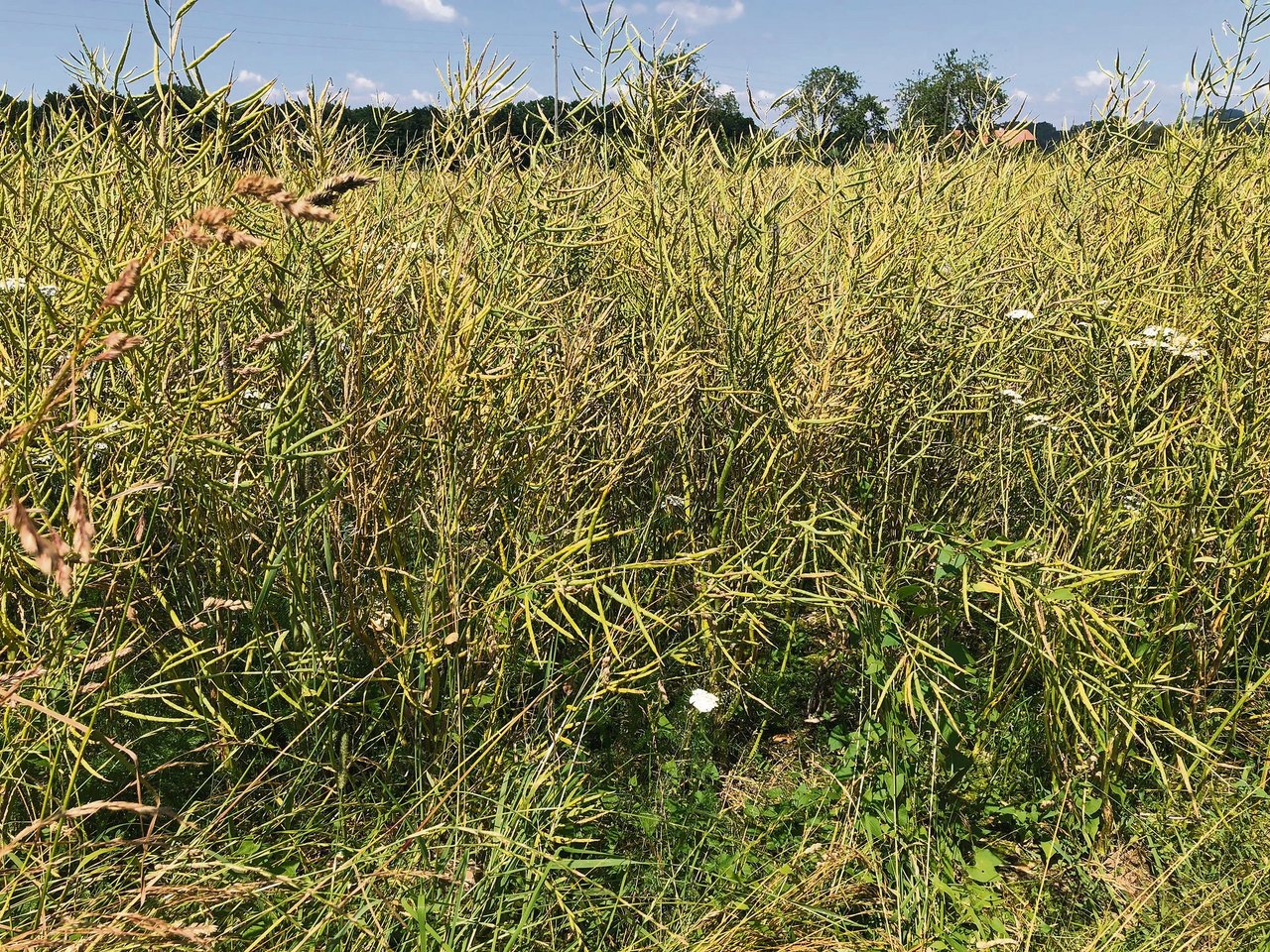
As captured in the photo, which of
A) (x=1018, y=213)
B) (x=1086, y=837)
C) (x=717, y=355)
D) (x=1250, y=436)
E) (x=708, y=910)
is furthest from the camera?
(x=1018, y=213)

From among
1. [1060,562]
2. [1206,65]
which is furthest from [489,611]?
[1206,65]

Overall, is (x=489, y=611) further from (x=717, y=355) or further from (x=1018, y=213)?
(x=1018, y=213)

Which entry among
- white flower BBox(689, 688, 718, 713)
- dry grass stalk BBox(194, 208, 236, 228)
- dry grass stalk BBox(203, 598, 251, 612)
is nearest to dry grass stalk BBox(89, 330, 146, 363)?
dry grass stalk BBox(194, 208, 236, 228)

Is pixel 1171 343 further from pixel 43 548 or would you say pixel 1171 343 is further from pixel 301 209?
pixel 43 548

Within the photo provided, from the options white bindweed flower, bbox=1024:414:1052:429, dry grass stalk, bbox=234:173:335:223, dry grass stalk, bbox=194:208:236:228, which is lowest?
white bindweed flower, bbox=1024:414:1052:429

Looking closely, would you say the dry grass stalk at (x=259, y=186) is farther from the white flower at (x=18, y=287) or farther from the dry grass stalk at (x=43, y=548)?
the white flower at (x=18, y=287)

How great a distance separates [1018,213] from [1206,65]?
0.94 meters

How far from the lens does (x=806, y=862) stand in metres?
1.97

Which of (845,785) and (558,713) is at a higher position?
(558,713)

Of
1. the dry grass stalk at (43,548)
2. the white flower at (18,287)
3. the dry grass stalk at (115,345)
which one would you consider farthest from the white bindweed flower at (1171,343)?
the white flower at (18,287)

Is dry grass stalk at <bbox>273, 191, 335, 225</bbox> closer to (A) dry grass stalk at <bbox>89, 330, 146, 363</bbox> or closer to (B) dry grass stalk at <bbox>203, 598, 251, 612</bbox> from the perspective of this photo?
(A) dry grass stalk at <bbox>89, 330, 146, 363</bbox>

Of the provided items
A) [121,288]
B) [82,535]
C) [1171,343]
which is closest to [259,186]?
[121,288]

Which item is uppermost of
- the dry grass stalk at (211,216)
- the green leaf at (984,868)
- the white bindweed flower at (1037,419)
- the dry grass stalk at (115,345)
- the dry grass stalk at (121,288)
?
the dry grass stalk at (211,216)

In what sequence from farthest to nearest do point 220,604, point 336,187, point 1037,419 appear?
point 1037,419 → point 220,604 → point 336,187
